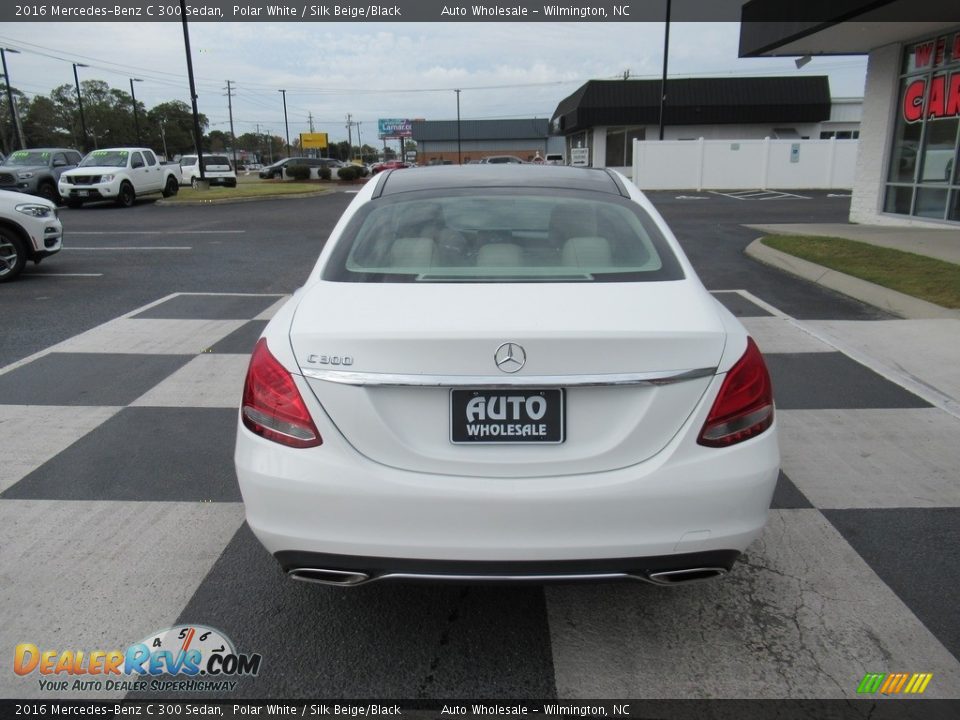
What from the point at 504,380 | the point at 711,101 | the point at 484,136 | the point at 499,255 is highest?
the point at 711,101

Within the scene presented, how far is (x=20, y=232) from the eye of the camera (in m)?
9.97

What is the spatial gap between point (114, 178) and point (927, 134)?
2180 cm

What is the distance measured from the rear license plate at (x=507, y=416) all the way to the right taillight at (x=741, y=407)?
469 millimetres

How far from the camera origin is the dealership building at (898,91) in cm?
1389

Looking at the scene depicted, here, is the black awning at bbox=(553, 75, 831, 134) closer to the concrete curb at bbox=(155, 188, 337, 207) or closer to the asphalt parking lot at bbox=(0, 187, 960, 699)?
the concrete curb at bbox=(155, 188, 337, 207)

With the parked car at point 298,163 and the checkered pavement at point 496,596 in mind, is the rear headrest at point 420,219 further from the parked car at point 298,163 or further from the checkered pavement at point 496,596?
the parked car at point 298,163

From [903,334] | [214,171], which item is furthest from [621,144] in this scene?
[903,334]

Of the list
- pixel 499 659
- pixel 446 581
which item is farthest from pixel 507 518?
pixel 499 659

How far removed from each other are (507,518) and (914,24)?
15395 mm

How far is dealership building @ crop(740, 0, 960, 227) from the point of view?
13.9m

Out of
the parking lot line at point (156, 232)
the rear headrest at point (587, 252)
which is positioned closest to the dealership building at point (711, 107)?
the parking lot line at point (156, 232)

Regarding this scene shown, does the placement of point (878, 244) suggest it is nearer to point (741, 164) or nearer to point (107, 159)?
point (107, 159)

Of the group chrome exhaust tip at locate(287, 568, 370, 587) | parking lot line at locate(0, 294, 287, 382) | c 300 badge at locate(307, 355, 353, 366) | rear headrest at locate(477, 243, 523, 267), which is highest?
rear headrest at locate(477, 243, 523, 267)

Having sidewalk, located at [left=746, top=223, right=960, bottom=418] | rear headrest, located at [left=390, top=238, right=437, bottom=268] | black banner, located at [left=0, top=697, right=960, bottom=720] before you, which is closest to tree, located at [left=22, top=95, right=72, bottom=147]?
sidewalk, located at [left=746, top=223, right=960, bottom=418]
